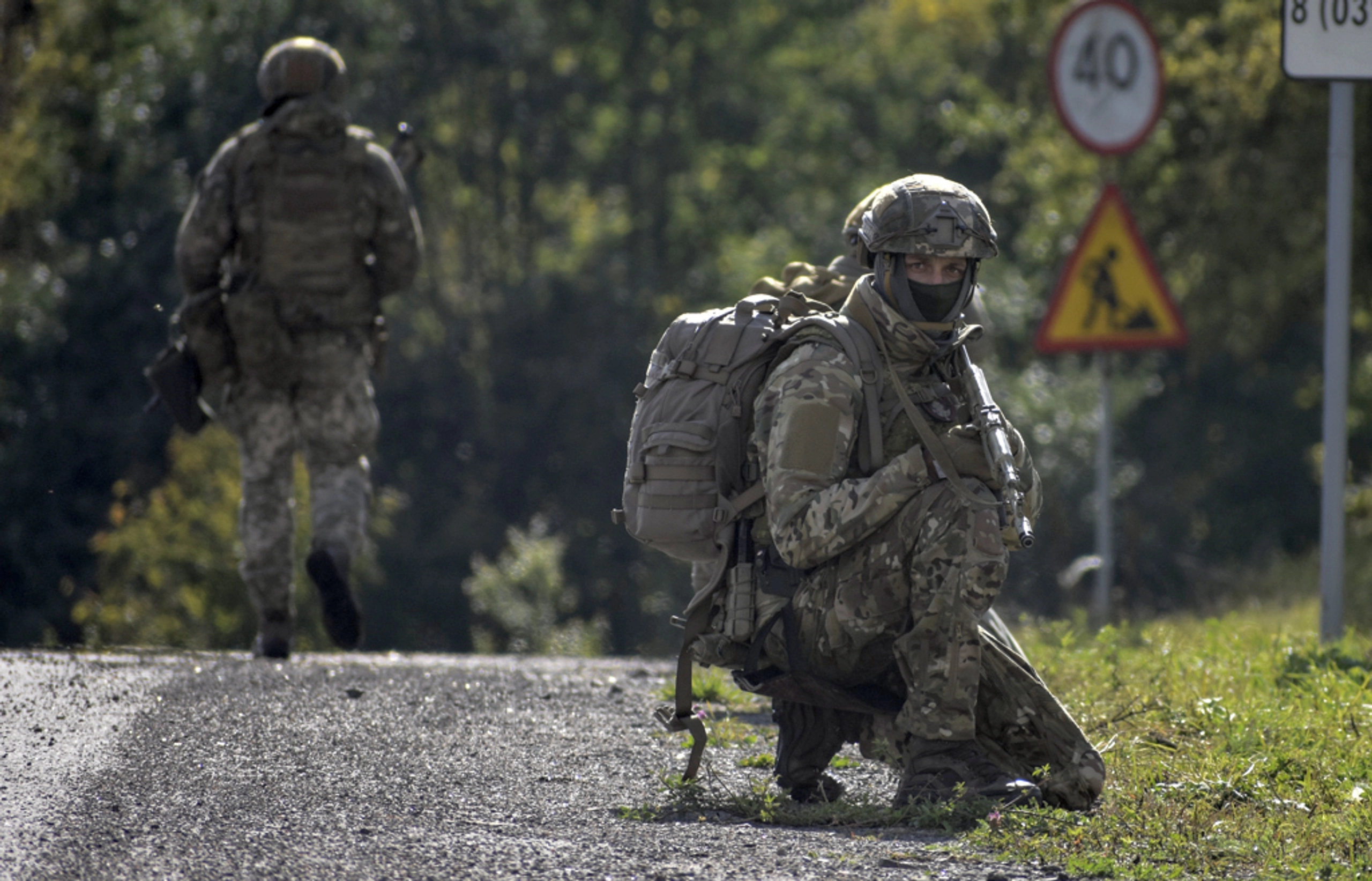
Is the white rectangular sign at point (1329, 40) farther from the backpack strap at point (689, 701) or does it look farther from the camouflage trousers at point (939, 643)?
the backpack strap at point (689, 701)

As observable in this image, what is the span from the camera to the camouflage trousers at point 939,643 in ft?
15.2

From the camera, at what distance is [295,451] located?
795 cm

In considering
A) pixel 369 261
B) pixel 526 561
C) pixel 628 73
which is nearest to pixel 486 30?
pixel 628 73

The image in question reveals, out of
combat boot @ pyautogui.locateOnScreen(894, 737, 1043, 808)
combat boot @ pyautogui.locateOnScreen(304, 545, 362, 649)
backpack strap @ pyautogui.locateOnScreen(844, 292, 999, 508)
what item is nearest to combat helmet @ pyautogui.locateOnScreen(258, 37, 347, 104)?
combat boot @ pyautogui.locateOnScreen(304, 545, 362, 649)

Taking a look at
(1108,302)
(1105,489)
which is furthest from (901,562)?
(1108,302)

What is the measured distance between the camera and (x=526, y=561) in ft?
79.0

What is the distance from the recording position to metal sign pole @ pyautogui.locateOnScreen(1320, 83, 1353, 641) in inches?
283

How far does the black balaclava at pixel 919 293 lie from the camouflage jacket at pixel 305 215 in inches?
138

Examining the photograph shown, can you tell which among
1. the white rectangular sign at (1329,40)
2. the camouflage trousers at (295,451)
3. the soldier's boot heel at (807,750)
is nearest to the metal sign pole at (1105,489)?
the white rectangular sign at (1329,40)

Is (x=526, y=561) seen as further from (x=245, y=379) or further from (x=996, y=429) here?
(x=996, y=429)

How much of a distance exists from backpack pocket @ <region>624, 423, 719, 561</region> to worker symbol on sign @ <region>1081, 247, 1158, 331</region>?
4.55m

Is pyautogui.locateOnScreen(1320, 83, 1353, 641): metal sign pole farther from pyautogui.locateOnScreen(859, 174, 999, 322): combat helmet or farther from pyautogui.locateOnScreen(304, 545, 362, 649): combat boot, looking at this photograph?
pyautogui.locateOnScreen(304, 545, 362, 649): combat boot

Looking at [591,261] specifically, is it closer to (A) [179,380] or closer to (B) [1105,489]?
(B) [1105,489]

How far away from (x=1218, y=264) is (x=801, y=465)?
10.3 meters
